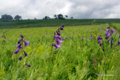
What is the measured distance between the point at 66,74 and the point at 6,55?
1.42m

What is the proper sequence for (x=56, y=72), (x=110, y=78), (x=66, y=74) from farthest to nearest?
(x=66, y=74)
(x=56, y=72)
(x=110, y=78)

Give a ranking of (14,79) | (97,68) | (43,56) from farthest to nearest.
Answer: (43,56) → (97,68) → (14,79)

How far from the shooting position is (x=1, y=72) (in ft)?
3.72

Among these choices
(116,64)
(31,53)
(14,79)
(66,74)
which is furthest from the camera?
(31,53)

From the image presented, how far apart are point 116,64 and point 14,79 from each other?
1.73m

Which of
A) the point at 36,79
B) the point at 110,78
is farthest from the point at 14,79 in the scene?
the point at 110,78

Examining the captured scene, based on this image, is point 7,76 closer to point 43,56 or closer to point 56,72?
point 56,72

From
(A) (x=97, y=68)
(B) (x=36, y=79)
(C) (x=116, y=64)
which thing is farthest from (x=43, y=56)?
(C) (x=116, y=64)

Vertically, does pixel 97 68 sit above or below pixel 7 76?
below

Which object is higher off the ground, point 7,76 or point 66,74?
point 7,76

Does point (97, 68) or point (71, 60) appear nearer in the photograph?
point (97, 68)

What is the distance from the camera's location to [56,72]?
4.33 feet

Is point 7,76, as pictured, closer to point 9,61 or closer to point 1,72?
point 1,72

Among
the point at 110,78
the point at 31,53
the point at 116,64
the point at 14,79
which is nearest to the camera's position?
the point at 14,79
